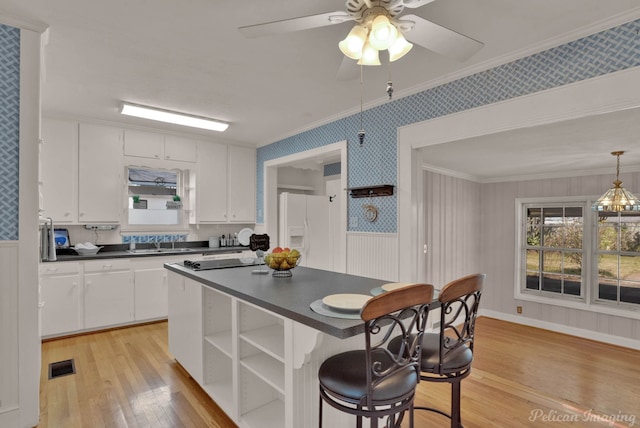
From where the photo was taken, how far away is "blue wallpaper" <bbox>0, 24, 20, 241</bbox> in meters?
2.06

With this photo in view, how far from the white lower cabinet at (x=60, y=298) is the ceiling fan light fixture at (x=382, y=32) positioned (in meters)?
3.92

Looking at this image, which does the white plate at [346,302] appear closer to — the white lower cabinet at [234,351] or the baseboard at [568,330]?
the white lower cabinet at [234,351]

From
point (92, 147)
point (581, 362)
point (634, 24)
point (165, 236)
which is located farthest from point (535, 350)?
point (92, 147)

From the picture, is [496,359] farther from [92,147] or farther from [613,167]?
[92,147]

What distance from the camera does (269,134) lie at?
480 centimetres

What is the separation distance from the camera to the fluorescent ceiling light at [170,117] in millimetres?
3537

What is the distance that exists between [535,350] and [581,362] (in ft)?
1.35

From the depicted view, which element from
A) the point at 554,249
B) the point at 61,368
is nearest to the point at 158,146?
the point at 61,368

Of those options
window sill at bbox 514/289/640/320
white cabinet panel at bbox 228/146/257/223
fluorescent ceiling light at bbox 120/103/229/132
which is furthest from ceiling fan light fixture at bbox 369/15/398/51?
window sill at bbox 514/289/640/320

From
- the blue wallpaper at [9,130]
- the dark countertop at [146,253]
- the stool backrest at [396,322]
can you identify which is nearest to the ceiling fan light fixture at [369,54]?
the stool backrest at [396,322]

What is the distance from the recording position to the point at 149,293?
13.7ft

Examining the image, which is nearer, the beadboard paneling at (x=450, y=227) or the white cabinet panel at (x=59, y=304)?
the white cabinet panel at (x=59, y=304)

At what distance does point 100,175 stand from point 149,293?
154 centimetres

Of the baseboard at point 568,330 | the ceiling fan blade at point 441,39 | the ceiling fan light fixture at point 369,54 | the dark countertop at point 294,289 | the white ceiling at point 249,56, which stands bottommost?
the baseboard at point 568,330
